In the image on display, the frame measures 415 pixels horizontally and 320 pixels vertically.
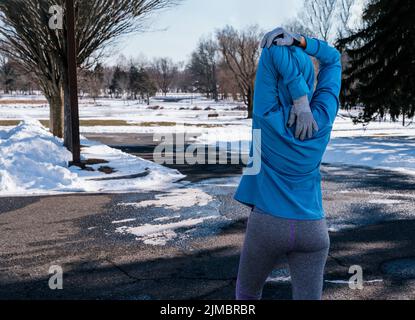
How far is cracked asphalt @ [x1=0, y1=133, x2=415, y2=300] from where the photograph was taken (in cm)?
404

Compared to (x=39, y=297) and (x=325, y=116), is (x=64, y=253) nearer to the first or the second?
(x=39, y=297)

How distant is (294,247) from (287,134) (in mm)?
513

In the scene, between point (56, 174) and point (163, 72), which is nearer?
point (56, 174)

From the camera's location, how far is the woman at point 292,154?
1.81 m

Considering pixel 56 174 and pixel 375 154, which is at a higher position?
pixel 56 174

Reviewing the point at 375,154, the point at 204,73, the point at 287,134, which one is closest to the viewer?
the point at 287,134

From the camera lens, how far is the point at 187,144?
19828 mm

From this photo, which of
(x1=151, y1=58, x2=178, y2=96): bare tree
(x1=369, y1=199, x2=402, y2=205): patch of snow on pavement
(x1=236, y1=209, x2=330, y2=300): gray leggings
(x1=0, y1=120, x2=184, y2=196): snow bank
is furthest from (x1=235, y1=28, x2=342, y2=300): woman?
(x1=151, y1=58, x2=178, y2=96): bare tree

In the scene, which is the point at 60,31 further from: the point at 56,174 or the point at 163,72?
the point at 163,72

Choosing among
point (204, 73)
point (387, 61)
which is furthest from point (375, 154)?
point (204, 73)

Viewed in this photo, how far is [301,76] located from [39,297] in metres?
3.26

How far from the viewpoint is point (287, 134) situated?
1.81m

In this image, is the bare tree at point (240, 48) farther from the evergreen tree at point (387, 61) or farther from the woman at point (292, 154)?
the woman at point (292, 154)

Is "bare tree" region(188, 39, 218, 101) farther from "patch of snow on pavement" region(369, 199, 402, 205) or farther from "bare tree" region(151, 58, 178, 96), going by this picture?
"patch of snow on pavement" region(369, 199, 402, 205)
